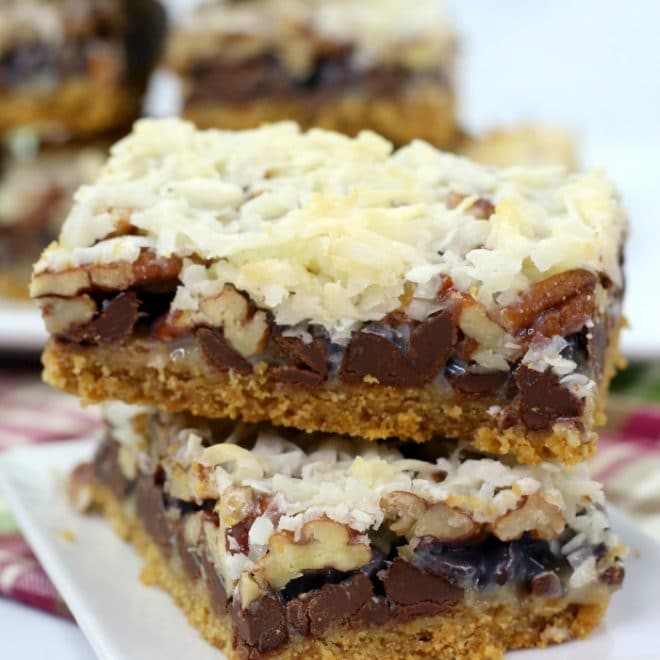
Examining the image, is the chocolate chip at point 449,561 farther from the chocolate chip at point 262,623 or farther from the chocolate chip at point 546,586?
the chocolate chip at point 262,623

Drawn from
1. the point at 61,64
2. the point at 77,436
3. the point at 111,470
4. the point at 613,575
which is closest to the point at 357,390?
the point at 613,575

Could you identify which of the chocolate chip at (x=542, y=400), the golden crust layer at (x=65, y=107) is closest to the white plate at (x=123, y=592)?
the chocolate chip at (x=542, y=400)

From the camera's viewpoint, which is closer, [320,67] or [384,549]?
[384,549]

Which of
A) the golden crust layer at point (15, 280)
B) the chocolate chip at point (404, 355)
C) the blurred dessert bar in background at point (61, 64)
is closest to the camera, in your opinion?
the chocolate chip at point (404, 355)

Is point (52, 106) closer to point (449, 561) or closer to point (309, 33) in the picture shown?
point (309, 33)

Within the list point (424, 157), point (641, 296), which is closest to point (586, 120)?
point (641, 296)

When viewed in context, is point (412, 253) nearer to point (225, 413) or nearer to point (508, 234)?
point (508, 234)
